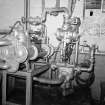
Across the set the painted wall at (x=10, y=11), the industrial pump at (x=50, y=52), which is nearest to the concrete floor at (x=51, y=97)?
the industrial pump at (x=50, y=52)

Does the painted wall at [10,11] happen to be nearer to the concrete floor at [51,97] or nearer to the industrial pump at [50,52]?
the industrial pump at [50,52]

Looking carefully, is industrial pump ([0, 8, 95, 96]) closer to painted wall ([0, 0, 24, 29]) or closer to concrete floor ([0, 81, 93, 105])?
concrete floor ([0, 81, 93, 105])

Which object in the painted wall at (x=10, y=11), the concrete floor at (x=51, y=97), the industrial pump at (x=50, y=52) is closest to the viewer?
the industrial pump at (x=50, y=52)

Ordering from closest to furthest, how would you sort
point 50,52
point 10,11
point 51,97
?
point 51,97 → point 50,52 → point 10,11

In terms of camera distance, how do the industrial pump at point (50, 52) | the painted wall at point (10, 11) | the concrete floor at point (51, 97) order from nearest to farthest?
1. the industrial pump at point (50, 52)
2. the concrete floor at point (51, 97)
3. the painted wall at point (10, 11)

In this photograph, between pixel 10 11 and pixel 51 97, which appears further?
pixel 10 11

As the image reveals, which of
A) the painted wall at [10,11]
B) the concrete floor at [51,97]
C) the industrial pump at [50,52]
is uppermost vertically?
the painted wall at [10,11]

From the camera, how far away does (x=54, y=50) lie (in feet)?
8.84

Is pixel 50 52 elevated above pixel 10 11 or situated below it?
below

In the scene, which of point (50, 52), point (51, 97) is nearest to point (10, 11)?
point (50, 52)

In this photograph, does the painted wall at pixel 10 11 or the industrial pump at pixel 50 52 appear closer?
the industrial pump at pixel 50 52

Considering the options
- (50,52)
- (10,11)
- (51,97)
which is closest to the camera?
(51,97)

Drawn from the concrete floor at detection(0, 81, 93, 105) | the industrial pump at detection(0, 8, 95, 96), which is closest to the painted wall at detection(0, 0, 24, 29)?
the industrial pump at detection(0, 8, 95, 96)

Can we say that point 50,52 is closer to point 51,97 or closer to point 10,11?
point 51,97
